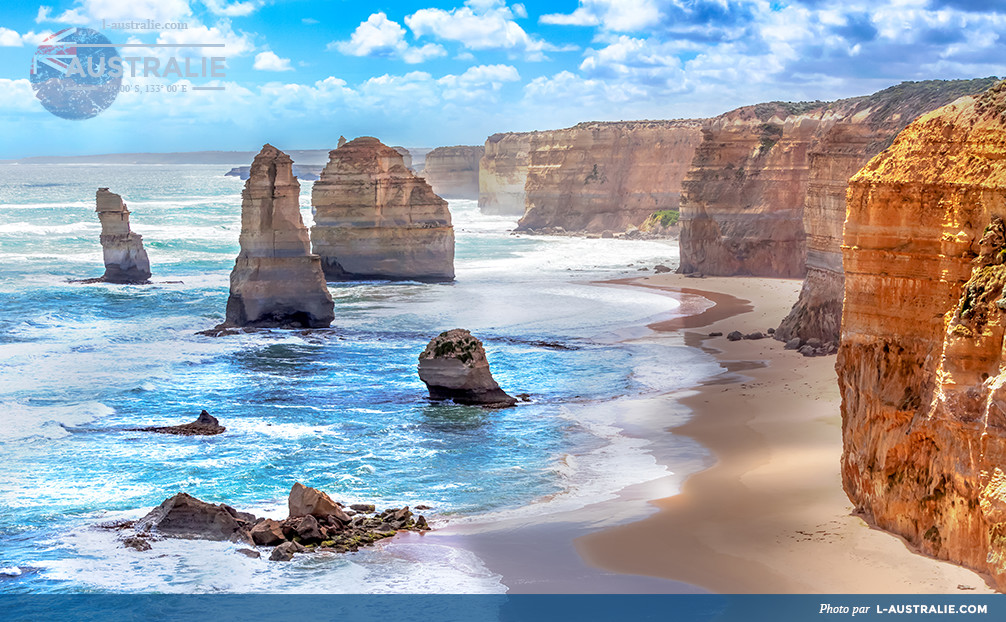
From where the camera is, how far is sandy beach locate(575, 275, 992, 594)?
1139 centimetres

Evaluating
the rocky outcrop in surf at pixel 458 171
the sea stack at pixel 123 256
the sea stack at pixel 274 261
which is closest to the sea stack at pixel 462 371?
the sea stack at pixel 274 261

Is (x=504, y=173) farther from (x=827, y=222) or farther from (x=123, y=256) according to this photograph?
(x=827, y=222)

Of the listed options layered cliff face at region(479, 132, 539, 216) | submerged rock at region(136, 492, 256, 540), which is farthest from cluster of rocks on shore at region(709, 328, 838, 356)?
layered cliff face at region(479, 132, 539, 216)

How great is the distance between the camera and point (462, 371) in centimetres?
2300

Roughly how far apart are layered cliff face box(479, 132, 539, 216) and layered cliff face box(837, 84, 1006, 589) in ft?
303

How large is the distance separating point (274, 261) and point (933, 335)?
82.2 ft

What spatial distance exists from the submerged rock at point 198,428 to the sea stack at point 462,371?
474cm

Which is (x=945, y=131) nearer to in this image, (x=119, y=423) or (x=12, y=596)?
(x=12, y=596)

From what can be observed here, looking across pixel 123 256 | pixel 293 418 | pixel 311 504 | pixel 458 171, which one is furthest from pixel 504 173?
pixel 311 504

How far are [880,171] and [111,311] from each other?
32.3m

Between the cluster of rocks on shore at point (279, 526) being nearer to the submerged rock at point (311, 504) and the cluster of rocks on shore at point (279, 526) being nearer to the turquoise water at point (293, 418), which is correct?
the submerged rock at point (311, 504)

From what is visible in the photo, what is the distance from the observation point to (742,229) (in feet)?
152

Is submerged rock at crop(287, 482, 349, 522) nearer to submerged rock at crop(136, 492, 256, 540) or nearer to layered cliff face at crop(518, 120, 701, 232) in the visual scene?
submerged rock at crop(136, 492, 256, 540)

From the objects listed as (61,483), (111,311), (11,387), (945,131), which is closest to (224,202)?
(111,311)
